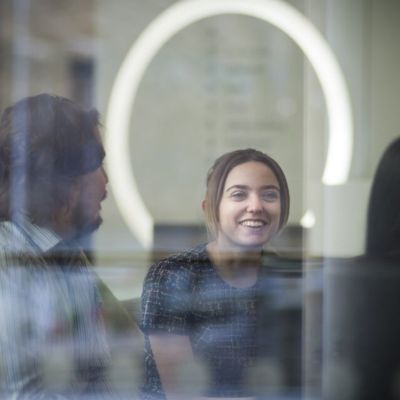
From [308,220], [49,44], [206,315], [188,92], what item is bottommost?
[206,315]

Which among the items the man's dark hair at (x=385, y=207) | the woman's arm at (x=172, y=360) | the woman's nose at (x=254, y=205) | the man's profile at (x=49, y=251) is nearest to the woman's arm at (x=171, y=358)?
the woman's arm at (x=172, y=360)

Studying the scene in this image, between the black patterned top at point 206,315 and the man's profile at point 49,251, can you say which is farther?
the black patterned top at point 206,315

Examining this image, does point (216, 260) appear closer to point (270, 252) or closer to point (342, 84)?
point (270, 252)

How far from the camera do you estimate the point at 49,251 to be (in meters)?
1.74

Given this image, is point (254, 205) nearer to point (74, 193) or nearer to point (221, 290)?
point (221, 290)

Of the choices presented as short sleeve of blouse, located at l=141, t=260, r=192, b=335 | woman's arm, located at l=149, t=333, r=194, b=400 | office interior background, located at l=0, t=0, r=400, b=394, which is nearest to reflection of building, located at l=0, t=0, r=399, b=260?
office interior background, located at l=0, t=0, r=400, b=394

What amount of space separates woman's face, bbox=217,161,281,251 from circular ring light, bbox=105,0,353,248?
0.53ft

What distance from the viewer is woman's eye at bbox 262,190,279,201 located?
189 centimetres

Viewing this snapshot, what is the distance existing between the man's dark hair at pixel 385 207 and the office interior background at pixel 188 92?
0.33 feet

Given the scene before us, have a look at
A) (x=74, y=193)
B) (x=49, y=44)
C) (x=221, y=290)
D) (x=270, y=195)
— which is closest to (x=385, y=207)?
(x=270, y=195)

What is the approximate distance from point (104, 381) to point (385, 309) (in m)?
0.70

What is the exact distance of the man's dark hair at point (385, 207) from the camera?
6.63ft

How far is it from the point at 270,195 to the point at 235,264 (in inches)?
6.9

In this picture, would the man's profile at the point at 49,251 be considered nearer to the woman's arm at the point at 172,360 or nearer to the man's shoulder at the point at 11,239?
the man's shoulder at the point at 11,239
